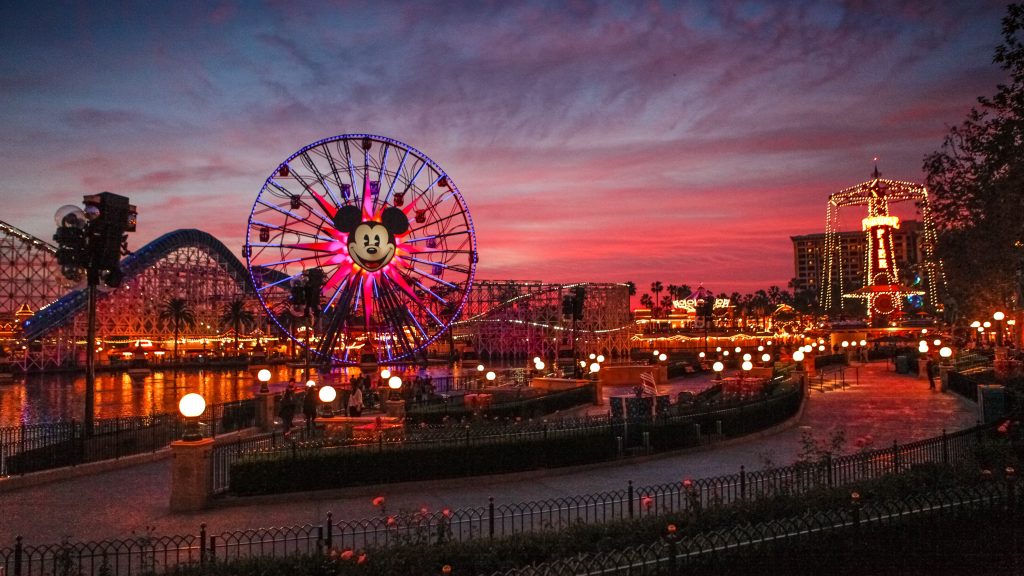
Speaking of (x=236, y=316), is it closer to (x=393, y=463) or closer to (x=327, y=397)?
(x=327, y=397)

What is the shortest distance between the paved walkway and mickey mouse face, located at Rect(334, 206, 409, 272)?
24.9 m

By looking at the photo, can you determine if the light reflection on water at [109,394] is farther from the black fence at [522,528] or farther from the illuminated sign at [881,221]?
the illuminated sign at [881,221]

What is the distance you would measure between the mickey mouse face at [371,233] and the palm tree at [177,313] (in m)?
56.8

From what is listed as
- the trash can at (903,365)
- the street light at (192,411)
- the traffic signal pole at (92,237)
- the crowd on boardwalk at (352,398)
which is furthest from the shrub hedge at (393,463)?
the trash can at (903,365)

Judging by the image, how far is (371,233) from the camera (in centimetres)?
4331

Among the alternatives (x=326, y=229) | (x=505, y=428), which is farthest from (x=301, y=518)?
(x=326, y=229)

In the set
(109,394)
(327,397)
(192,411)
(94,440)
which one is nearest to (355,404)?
(327,397)

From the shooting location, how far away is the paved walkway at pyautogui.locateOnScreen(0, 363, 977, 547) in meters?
12.7

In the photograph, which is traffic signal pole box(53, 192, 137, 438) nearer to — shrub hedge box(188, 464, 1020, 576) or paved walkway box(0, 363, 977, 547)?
paved walkway box(0, 363, 977, 547)

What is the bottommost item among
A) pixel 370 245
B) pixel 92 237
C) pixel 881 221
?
pixel 92 237

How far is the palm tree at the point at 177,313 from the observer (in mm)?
93812

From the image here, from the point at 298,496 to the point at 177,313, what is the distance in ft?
286

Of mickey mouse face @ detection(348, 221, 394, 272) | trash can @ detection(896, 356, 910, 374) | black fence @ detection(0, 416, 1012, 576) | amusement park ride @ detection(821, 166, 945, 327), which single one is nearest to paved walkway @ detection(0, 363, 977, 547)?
black fence @ detection(0, 416, 1012, 576)

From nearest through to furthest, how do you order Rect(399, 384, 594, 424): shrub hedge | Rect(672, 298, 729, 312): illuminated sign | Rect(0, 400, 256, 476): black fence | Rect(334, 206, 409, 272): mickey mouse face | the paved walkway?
1. the paved walkway
2. Rect(0, 400, 256, 476): black fence
3. Rect(399, 384, 594, 424): shrub hedge
4. Rect(334, 206, 409, 272): mickey mouse face
5. Rect(672, 298, 729, 312): illuminated sign
